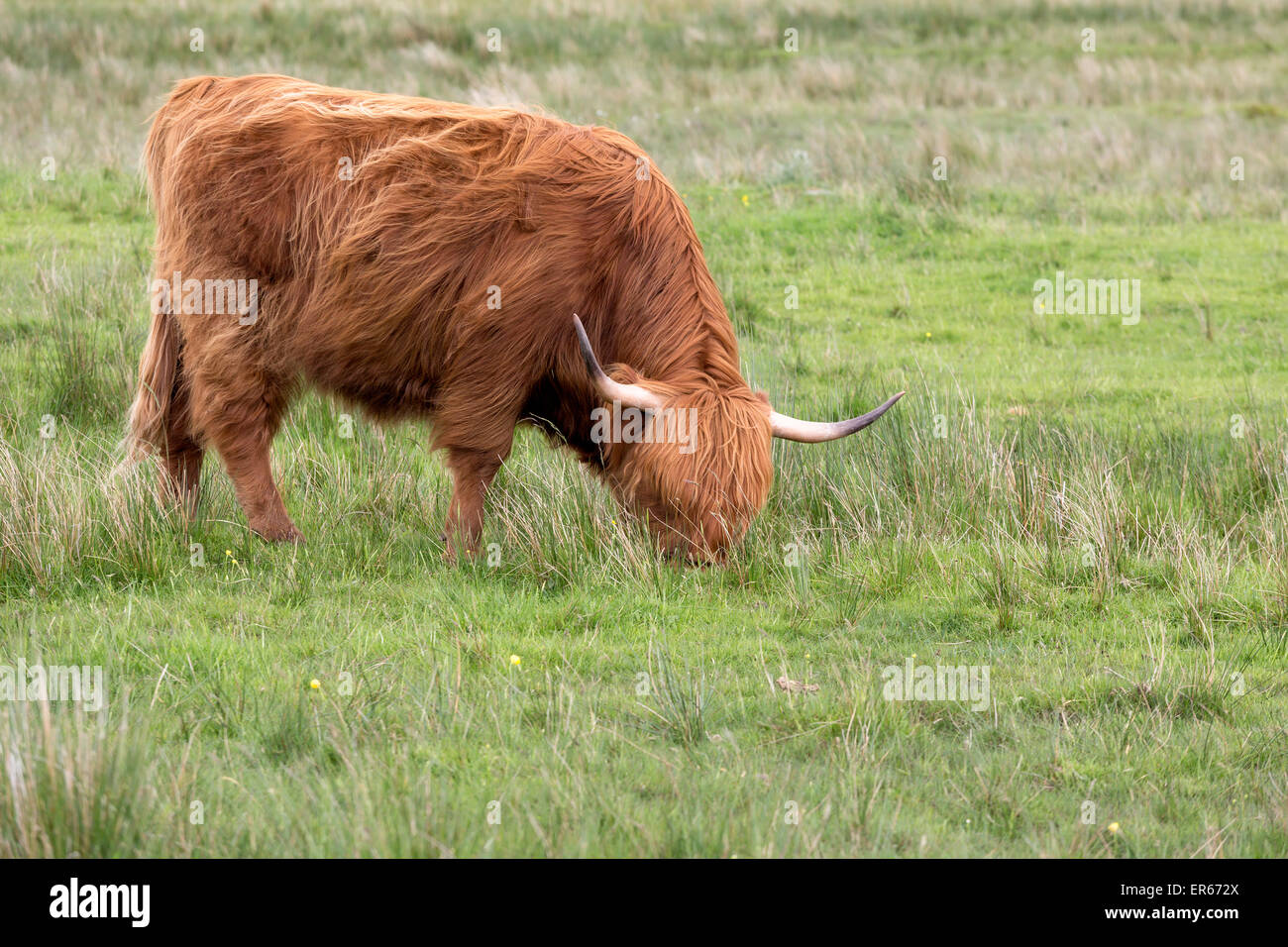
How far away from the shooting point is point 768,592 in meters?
5.03

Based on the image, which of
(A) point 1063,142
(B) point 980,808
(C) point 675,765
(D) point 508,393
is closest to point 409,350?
(D) point 508,393

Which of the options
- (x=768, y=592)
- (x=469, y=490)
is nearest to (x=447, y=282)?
(x=469, y=490)

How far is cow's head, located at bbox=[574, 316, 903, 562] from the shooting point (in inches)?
188

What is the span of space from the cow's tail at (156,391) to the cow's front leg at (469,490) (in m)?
1.32

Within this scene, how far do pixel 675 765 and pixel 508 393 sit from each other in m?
1.98

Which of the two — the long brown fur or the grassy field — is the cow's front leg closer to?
the long brown fur

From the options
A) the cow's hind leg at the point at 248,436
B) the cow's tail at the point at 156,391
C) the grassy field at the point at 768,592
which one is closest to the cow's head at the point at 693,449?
the grassy field at the point at 768,592

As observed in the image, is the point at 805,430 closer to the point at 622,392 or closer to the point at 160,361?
the point at 622,392

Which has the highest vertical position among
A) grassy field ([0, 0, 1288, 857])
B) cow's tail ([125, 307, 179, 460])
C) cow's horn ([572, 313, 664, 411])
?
cow's horn ([572, 313, 664, 411])

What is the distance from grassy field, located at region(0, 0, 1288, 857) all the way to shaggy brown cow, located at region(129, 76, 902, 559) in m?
0.39

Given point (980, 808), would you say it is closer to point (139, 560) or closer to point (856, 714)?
point (856, 714)

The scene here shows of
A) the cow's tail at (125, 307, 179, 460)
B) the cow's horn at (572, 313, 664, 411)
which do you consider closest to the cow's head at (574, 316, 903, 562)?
the cow's horn at (572, 313, 664, 411)

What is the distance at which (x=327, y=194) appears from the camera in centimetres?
522

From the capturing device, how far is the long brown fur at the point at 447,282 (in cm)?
507
